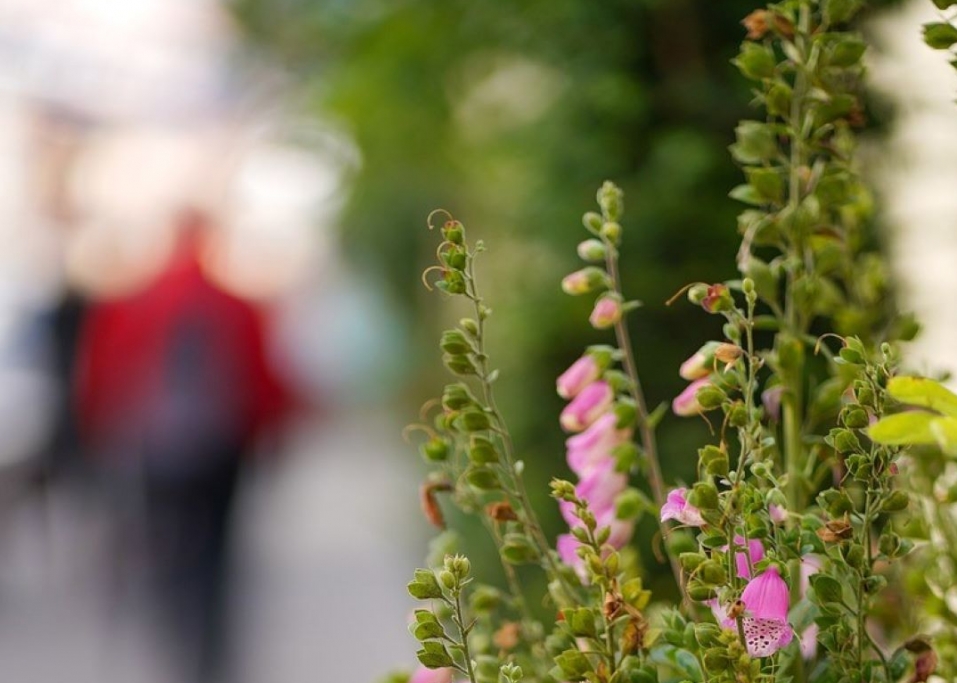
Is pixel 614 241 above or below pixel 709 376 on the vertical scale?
above

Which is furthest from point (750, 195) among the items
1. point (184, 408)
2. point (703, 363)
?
point (184, 408)

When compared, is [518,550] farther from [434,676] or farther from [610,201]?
[610,201]

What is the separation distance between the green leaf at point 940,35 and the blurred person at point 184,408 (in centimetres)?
292

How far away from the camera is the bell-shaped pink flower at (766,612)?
60cm

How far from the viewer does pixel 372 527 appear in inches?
274

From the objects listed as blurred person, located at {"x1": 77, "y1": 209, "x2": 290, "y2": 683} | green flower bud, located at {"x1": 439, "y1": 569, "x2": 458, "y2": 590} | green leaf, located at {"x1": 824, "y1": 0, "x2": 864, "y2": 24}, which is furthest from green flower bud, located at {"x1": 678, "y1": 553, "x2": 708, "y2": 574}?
blurred person, located at {"x1": 77, "y1": 209, "x2": 290, "y2": 683}

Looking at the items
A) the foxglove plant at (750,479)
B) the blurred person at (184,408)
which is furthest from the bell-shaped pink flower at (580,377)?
the blurred person at (184,408)

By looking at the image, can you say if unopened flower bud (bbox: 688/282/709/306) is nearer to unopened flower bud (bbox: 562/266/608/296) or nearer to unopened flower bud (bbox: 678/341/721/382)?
unopened flower bud (bbox: 678/341/721/382)

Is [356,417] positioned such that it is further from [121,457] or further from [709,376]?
[709,376]

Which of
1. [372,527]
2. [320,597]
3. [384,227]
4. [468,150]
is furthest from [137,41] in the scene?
[468,150]

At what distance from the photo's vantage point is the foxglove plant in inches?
23.8

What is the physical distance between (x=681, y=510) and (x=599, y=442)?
0.19 m

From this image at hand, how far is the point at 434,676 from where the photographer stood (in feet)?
2.41

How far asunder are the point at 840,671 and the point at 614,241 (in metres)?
0.28
